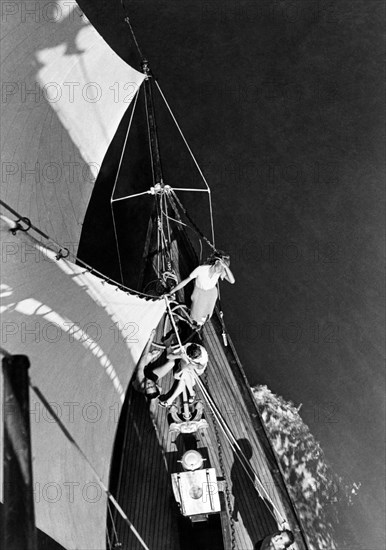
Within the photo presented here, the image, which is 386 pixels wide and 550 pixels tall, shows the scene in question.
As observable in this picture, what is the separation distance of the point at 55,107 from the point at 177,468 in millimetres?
3820

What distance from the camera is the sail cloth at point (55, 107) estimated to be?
5.04 meters

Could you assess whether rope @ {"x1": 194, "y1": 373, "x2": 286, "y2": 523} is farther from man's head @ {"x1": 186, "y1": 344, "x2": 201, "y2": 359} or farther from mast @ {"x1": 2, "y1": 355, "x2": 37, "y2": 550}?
mast @ {"x1": 2, "y1": 355, "x2": 37, "y2": 550}

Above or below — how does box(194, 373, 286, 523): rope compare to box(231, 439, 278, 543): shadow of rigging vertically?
above

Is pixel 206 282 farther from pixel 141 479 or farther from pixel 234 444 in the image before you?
pixel 141 479

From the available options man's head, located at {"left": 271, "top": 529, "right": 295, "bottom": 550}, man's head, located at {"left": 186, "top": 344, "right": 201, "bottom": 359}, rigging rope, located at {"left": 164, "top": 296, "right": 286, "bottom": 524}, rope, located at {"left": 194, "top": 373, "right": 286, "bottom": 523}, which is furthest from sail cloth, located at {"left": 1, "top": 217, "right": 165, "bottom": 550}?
man's head, located at {"left": 271, "top": 529, "right": 295, "bottom": 550}

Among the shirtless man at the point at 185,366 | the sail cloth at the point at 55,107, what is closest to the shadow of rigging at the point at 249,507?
the shirtless man at the point at 185,366

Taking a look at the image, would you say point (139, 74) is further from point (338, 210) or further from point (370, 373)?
point (370, 373)

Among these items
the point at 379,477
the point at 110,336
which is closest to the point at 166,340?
the point at 110,336

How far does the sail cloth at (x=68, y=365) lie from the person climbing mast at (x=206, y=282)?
54cm

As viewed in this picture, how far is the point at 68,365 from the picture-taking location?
14.8 ft

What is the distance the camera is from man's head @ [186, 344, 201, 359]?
16.2ft

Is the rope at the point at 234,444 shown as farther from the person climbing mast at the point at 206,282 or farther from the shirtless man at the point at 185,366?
the person climbing mast at the point at 206,282

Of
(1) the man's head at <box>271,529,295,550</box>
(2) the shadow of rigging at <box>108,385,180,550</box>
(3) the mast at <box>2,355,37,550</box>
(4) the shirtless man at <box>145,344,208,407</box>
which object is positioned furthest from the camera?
(4) the shirtless man at <box>145,344,208,407</box>

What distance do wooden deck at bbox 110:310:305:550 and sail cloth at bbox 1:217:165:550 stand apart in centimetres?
38
